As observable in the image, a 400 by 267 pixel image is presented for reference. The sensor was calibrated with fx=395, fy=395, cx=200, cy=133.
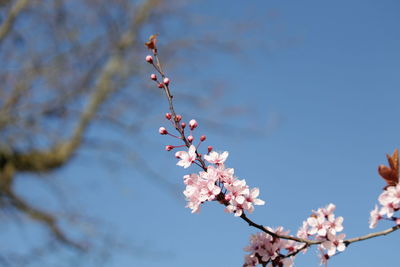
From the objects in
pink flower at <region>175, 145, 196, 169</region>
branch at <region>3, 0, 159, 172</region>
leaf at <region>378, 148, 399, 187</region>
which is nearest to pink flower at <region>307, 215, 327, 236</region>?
leaf at <region>378, 148, 399, 187</region>

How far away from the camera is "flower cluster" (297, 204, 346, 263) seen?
2.58 feet

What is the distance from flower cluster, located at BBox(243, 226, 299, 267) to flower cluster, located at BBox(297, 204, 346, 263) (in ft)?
0.18

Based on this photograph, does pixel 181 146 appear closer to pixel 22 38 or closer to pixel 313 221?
pixel 313 221

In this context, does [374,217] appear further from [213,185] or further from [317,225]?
[213,185]

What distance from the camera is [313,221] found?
0.84m

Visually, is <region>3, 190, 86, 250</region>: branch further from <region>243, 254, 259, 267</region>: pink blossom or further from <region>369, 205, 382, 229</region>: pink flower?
<region>369, 205, 382, 229</region>: pink flower

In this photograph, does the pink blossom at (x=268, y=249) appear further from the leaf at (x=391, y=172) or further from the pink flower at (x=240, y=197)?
the leaf at (x=391, y=172)

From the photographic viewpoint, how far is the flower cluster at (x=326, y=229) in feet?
2.58

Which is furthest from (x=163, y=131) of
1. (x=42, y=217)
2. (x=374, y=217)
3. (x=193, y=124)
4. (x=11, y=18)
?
(x=42, y=217)

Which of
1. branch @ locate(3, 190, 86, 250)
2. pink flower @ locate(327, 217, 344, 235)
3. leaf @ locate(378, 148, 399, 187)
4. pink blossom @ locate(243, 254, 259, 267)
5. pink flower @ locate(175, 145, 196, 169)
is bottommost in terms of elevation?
pink blossom @ locate(243, 254, 259, 267)

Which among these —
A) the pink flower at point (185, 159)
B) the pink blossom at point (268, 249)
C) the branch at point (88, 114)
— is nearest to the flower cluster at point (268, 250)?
the pink blossom at point (268, 249)

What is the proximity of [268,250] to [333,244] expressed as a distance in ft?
0.47

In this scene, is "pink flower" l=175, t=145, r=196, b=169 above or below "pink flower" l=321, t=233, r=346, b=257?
above

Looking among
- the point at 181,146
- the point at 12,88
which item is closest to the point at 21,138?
the point at 12,88
